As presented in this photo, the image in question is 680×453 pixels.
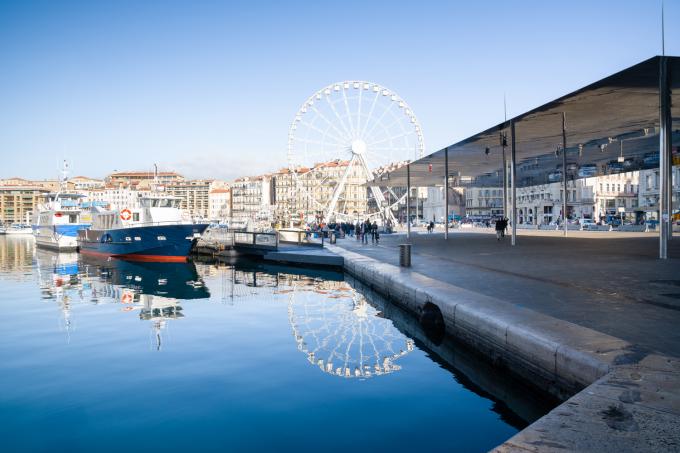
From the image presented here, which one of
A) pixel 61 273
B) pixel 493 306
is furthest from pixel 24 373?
pixel 61 273

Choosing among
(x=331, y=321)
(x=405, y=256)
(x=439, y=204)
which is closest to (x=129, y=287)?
(x=405, y=256)

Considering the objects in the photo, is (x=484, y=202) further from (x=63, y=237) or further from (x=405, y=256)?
(x=405, y=256)

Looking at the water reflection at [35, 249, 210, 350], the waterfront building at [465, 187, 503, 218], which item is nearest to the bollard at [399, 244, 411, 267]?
the water reflection at [35, 249, 210, 350]

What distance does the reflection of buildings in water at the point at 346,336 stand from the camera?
371 inches

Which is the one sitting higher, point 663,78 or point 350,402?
point 663,78

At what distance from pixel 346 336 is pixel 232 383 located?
3.68 m

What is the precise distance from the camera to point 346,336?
11.7 meters

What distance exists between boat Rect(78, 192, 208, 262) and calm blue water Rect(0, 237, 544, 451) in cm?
1708

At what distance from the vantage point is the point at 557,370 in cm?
640

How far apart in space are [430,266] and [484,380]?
951 centimetres

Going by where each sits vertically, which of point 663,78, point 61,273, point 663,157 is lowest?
point 61,273

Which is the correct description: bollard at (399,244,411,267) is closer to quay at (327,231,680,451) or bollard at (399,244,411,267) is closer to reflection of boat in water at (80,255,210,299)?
quay at (327,231,680,451)

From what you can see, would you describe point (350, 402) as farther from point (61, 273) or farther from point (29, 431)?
point (61, 273)

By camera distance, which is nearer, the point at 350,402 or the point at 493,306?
the point at 350,402
